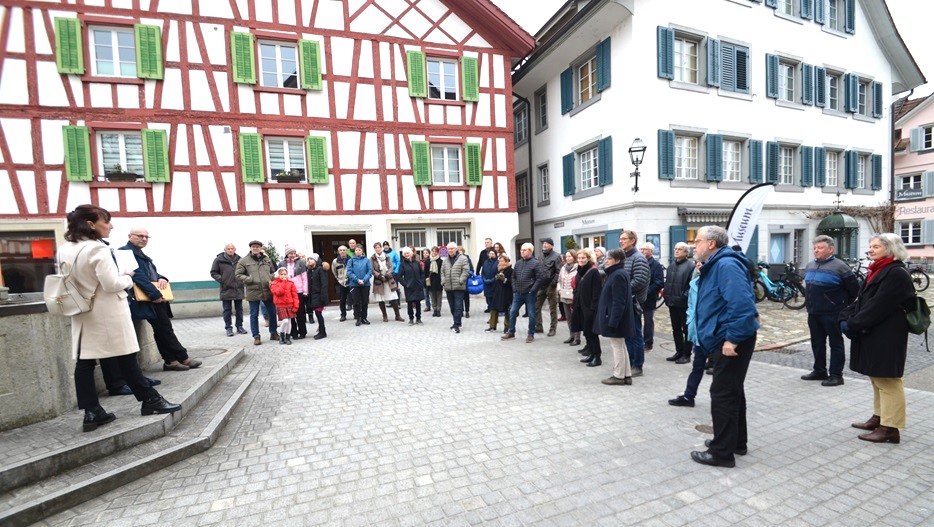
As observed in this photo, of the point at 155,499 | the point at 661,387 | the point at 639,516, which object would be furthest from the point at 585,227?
the point at 155,499

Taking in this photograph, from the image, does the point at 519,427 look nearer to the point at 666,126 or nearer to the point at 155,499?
the point at 155,499

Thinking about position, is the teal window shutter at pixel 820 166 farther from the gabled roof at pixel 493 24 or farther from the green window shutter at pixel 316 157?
the green window shutter at pixel 316 157

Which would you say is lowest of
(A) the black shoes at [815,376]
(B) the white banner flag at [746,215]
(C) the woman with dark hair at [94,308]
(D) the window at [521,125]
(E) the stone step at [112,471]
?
(A) the black shoes at [815,376]

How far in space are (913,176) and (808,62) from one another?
17764mm

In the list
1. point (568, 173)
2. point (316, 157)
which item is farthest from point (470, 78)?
point (316, 157)

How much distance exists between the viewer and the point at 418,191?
1348 centimetres

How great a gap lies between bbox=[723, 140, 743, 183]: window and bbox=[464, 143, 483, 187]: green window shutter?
26.9 feet

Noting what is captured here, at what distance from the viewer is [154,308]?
197 inches

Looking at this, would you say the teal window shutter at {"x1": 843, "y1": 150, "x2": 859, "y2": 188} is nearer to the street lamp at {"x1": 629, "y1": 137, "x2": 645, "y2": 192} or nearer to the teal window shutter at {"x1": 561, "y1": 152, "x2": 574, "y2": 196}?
the street lamp at {"x1": 629, "y1": 137, "x2": 645, "y2": 192}

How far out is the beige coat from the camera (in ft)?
10.7

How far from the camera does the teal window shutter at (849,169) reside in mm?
16266

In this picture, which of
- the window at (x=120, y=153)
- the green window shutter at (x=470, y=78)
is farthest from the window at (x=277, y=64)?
the green window shutter at (x=470, y=78)

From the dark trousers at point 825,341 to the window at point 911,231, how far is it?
28.6 m

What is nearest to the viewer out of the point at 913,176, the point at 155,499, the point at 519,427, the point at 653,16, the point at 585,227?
the point at 155,499
